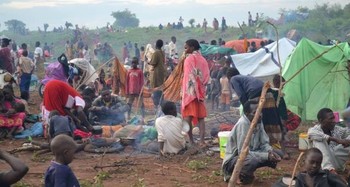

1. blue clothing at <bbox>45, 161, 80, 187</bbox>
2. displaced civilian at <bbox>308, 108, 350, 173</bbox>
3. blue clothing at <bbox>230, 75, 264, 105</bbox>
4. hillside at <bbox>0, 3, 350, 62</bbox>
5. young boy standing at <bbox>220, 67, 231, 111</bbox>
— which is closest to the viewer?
blue clothing at <bbox>45, 161, 80, 187</bbox>

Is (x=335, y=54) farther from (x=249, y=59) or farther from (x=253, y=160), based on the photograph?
(x=253, y=160)

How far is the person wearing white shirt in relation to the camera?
7629 millimetres

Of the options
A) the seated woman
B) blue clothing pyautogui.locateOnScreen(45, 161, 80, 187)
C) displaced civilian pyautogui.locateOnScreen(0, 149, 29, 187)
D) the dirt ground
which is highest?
displaced civilian pyautogui.locateOnScreen(0, 149, 29, 187)

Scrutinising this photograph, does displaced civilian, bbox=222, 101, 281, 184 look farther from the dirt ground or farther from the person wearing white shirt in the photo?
the person wearing white shirt

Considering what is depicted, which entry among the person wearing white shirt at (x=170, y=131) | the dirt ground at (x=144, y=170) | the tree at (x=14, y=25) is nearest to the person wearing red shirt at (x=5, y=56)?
the dirt ground at (x=144, y=170)

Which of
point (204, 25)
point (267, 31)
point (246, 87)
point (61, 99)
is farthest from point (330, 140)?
point (204, 25)

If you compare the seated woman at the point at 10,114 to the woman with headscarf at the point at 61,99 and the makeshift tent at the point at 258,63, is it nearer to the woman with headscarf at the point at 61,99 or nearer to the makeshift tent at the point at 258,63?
the woman with headscarf at the point at 61,99

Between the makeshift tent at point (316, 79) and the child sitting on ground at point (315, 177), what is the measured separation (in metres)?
4.92

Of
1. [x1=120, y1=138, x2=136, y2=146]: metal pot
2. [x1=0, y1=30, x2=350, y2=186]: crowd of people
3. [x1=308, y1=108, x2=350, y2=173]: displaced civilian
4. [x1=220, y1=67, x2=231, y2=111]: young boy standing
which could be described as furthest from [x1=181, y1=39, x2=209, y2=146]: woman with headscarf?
[x1=220, y1=67, x2=231, y2=111]: young boy standing

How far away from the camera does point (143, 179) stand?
6.47 m

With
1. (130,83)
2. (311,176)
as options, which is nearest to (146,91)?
(130,83)

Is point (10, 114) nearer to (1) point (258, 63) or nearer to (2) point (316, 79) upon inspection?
(2) point (316, 79)

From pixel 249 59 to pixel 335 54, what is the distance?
3.32 m

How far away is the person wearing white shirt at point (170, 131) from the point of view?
7629 millimetres
